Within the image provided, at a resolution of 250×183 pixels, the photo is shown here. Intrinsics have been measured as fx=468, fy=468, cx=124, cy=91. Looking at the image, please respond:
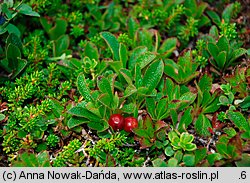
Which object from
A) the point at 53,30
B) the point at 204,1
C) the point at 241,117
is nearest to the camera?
the point at 241,117

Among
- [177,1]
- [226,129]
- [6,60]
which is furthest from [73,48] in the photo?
[226,129]

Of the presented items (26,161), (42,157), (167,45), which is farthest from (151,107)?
(26,161)

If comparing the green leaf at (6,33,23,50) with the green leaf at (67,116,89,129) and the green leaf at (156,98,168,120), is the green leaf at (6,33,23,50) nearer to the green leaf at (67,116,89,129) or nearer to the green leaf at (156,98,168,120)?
the green leaf at (67,116,89,129)

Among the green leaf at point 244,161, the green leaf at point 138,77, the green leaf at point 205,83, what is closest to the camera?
the green leaf at point 244,161

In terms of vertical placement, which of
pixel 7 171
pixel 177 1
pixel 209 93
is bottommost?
pixel 7 171

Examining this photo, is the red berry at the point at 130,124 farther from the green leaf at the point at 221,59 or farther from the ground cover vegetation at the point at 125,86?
the green leaf at the point at 221,59

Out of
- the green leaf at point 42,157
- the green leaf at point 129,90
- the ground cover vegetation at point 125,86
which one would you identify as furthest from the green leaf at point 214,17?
the green leaf at point 42,157

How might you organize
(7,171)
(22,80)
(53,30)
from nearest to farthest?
(7,171) → (22,80) → (53,30)

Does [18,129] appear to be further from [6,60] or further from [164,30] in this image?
[164,30]
